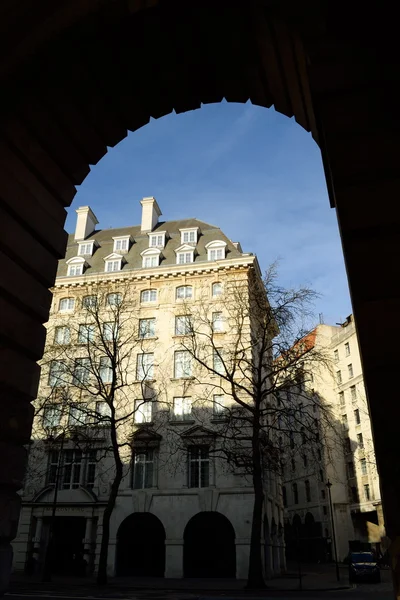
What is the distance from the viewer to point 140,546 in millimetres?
32312

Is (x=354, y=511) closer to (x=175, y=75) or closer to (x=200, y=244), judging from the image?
(x=200, y=244)

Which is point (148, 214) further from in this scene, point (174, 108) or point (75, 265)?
point (174, 108)

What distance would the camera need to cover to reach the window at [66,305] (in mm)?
39562

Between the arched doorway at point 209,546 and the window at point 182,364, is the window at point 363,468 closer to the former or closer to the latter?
the arched doorway at point 209,546

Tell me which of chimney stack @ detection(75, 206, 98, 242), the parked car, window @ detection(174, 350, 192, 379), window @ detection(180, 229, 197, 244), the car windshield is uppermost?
chimney stack @ detection(75, 206, 98, 242)

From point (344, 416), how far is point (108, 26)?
202ft

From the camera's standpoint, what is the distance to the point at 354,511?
184ft

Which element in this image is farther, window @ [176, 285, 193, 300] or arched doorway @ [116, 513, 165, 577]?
window @ [176, 285, 193, 300]

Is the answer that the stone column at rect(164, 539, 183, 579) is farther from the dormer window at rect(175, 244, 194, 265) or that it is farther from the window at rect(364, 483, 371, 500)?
the window at rect(364, 483, 371, 500)

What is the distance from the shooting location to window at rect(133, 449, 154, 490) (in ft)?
108

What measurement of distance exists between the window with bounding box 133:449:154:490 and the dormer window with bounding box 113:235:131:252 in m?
18.3

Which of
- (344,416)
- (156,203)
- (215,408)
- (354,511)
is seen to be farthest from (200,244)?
(354,511)

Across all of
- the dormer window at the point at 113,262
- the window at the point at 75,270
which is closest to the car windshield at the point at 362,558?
the dormer window at the point at 113,262

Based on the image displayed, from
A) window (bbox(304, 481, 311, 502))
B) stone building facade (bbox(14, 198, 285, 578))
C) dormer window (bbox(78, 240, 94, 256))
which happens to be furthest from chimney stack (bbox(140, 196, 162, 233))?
window (bbox(304, 481, 311, 502))
